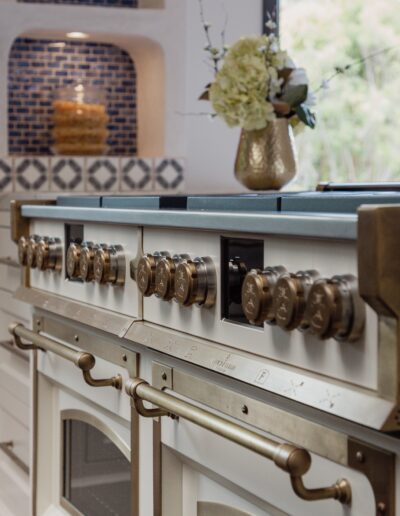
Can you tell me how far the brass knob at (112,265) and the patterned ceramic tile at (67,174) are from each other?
134cm

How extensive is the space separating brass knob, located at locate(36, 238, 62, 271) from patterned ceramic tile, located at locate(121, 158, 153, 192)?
3.48 ft

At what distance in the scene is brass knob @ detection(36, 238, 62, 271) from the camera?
1.70 meters

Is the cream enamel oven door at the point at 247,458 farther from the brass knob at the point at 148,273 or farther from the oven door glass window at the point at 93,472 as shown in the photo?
the oven door glass window at the point at 93,472

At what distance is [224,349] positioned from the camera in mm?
1080

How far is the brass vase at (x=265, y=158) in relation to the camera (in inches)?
83.8

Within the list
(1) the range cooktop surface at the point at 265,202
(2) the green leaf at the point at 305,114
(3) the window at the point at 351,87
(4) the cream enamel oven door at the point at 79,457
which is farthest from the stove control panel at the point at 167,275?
(3) the window at the point at 351,87

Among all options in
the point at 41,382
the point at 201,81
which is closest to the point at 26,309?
the point at 41,382

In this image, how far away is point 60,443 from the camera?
181cm

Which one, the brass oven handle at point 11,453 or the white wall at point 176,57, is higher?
the white wall at point 176,57

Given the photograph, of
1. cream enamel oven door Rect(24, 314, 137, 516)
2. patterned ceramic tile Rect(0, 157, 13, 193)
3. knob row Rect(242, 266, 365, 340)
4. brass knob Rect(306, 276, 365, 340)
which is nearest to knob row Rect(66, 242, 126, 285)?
cream enamel oven door Rect(24, 314, 137, 516)

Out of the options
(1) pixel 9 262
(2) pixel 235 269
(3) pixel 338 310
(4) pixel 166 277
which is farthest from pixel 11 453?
(3) pixel 338 310

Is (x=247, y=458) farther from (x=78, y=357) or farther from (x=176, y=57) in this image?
(x=176, y=57)

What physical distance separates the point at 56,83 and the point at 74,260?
152cm

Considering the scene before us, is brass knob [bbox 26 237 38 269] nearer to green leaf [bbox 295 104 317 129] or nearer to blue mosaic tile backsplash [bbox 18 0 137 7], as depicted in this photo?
green leaf [bbox 295 104 317 129]
